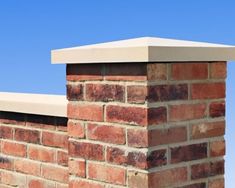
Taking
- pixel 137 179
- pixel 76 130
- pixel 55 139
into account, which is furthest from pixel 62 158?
pixel 137 179

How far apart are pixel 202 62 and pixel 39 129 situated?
1.32 m

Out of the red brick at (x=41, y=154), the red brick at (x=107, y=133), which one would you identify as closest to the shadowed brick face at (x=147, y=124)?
the red brick at (x=107, y=133)

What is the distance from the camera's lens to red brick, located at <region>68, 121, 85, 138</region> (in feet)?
9.93

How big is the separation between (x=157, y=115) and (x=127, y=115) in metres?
0.16

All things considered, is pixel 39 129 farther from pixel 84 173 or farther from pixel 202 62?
pixel 202 62

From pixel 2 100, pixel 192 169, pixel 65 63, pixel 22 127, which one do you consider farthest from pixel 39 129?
pixel 192 169

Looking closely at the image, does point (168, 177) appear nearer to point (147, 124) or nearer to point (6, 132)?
point (147, 124)

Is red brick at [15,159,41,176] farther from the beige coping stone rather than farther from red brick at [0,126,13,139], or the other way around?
the beige coping stone

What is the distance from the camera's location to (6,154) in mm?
4031

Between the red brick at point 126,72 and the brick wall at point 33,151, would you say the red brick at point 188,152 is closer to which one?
the red brick at point 126,72

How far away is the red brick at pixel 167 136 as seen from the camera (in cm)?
267

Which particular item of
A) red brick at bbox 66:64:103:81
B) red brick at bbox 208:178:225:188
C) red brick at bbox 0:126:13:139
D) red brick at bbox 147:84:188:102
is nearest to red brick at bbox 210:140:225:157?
red brick at bbox 208:178:225:188

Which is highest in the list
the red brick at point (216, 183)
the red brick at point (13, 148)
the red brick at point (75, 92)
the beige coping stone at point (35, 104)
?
the red brick at point (75, 92)

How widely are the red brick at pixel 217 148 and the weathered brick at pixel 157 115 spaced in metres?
0.45
